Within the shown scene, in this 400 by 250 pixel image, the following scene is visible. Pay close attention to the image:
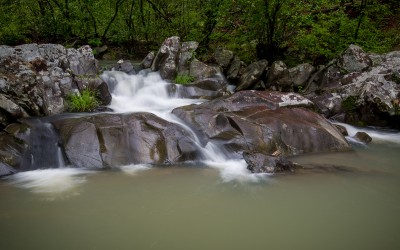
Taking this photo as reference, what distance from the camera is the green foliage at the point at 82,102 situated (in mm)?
7570

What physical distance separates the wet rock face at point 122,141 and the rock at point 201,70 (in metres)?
4.22

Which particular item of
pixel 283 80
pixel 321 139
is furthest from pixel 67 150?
pixel 283 80

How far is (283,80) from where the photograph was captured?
10.1m

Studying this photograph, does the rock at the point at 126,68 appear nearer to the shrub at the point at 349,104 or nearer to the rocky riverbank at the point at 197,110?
the rocky riverbank at the point at 197,110

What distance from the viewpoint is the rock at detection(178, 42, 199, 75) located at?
10703mm

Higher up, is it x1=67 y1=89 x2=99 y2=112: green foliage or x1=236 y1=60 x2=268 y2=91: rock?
x1=236 y1=60 x2=268 y2=91: rock

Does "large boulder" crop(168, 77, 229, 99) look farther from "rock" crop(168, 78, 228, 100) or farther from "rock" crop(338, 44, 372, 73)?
"rock" crop(338, 44, 372, 73)

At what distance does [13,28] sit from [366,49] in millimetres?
13935

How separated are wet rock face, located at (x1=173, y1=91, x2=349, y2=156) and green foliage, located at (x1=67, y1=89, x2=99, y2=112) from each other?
2007 mm

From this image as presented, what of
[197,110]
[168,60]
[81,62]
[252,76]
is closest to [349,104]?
[252,76]

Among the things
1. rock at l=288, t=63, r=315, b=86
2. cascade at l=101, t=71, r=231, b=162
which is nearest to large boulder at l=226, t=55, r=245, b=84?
rock at l=288, t=63, r=315, b=86

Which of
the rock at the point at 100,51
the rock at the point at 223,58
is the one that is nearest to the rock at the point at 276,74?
the rock at the point at 223,58

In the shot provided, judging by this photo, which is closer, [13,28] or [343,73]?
[343,73]

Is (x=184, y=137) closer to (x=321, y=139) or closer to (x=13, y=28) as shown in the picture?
(x=321, y=139)
